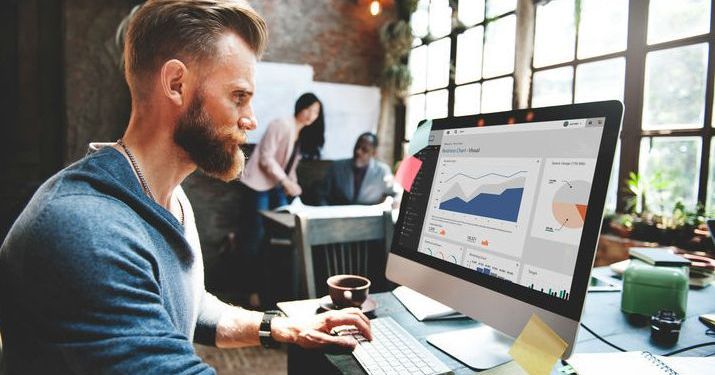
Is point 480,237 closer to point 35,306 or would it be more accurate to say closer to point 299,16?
point 35,306

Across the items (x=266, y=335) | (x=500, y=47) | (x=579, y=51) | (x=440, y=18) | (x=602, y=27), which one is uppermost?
(x=440, y=18)

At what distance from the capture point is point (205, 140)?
0.92m

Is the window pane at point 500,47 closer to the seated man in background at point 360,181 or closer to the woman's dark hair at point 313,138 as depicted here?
the seated man in background at point 360,181

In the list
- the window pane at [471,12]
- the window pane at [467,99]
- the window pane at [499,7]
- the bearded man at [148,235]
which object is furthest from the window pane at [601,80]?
the bearded man at [148,235]

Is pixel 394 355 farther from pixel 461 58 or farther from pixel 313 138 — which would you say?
pixel 313 138

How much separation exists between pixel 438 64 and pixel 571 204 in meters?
3.68

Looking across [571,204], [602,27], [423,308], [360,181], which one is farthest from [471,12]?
[571,204]

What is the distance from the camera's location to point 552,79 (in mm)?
3006

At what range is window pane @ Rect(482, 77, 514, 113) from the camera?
3.36m

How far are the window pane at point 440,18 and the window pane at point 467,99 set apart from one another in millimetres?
588

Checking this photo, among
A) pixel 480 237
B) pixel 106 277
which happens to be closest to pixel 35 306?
pixel 106 277

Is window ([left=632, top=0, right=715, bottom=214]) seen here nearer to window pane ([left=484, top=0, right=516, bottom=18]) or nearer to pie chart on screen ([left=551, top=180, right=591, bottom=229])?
window pane ([left=484, top=0, right=516, bottom=18])

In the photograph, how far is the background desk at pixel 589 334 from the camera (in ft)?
2.77

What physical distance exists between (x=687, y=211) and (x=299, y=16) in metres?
3.66
